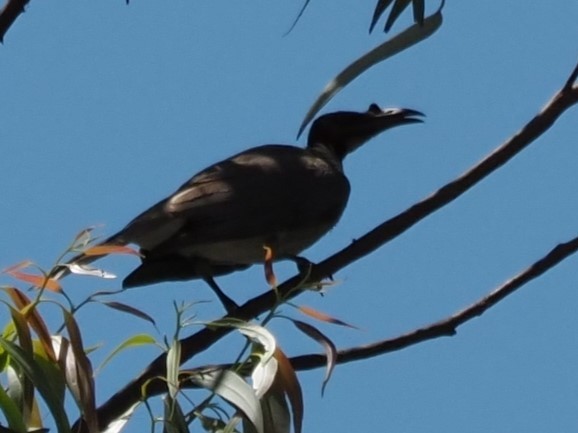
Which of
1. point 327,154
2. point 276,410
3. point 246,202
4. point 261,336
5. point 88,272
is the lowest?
point 276,410

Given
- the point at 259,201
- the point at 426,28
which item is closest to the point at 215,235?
the point at 259,201

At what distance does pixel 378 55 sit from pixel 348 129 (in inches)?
110

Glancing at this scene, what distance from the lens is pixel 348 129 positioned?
5.74 meters

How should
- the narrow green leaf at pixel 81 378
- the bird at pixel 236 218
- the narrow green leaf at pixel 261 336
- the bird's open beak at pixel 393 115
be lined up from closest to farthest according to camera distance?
1. the narrow green leaf at pixel 81 378
2. the narrow green leaf at pixel 261 336
3. the bird at pixel 236 218
4. the bird's open beak at pixel 393 115

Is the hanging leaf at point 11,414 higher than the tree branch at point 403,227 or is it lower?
lower

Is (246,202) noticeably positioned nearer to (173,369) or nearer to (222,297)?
(222,297)

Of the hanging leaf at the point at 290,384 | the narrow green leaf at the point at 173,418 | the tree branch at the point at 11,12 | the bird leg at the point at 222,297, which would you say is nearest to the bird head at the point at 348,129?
the bird leg at the point at 222,297

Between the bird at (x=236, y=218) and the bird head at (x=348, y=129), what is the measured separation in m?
0.55

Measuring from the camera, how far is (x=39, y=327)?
2365 mm

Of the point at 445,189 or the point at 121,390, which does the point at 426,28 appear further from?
the point at 121,390

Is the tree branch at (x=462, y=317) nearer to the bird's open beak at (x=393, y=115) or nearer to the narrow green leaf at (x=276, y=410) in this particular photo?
the narrow green leaf at (x=276, y=410)

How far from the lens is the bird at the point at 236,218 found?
165 inches

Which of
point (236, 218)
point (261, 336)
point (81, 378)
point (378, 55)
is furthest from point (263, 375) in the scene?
point (236, 218)

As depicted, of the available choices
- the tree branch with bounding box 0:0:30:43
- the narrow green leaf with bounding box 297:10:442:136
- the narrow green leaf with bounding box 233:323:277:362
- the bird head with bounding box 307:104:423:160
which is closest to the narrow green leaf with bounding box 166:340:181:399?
the narrow green leaf with bounding box 233:323:277:362
